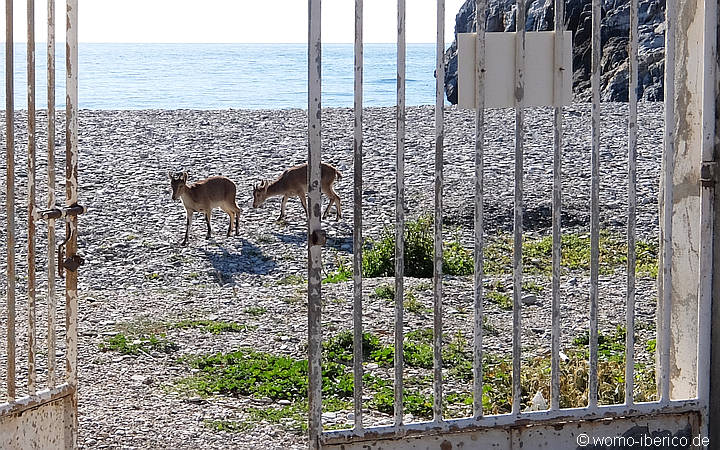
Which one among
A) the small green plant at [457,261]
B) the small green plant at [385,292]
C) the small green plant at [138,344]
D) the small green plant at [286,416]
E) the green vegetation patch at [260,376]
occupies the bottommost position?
the small green plant at [286,416]

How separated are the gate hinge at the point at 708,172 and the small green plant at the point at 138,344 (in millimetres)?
3892

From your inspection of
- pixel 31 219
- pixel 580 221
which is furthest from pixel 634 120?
pixel 580 221

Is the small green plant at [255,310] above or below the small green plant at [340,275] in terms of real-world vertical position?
below

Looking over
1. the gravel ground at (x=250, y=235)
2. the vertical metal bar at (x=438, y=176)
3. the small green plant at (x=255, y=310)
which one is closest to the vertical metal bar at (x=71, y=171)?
the gravel ground at (x=250, y=235)

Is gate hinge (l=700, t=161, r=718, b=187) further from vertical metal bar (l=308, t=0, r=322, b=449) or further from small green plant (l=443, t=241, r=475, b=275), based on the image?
small green plant (l=443, t=241, r=475, b=275)

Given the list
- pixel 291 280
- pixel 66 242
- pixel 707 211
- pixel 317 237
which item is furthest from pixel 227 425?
→ pixel 291 280

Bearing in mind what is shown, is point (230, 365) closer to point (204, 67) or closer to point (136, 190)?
point (136, 190)

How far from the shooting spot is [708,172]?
3.91 m

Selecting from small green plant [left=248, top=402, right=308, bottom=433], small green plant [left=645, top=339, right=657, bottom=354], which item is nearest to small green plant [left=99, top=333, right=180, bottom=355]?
small green plant [left=248, top=402, right=308, bottom=433]

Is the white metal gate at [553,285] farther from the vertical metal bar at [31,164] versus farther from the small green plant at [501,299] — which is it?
the small green plant at [501,299]

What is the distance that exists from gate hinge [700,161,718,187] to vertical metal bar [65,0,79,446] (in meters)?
2.43

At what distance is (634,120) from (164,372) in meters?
3.54

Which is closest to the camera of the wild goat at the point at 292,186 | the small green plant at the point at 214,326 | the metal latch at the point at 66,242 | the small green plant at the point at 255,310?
the metal latch at the point at 66,242

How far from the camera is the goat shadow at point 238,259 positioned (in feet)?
29.6
